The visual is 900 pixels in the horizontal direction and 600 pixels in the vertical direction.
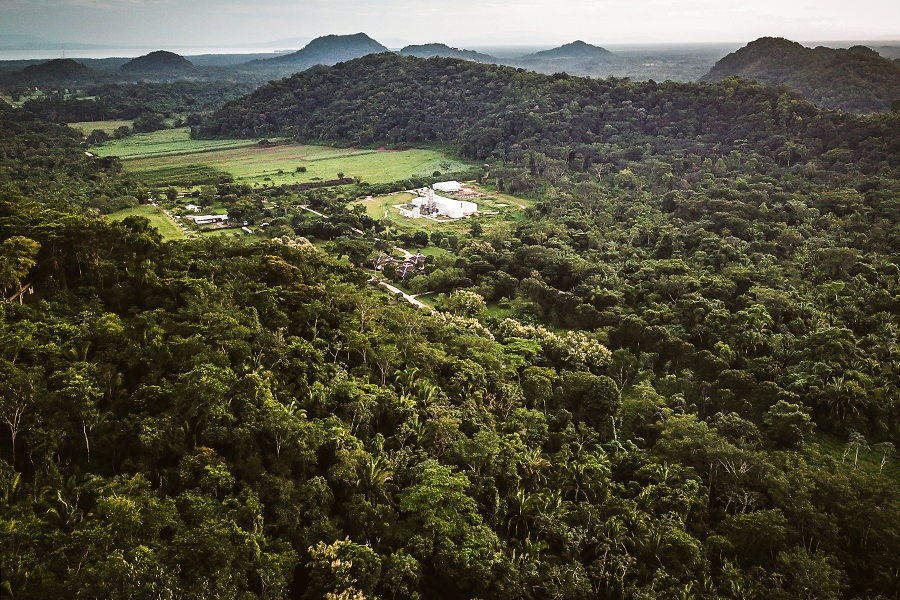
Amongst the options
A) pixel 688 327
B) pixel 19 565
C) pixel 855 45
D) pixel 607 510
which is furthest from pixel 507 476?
pixel 855 45

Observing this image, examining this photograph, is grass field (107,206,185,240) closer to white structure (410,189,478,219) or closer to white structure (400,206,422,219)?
white structure (400,206,422,219)

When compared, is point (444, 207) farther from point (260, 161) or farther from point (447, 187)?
point (260, 161)

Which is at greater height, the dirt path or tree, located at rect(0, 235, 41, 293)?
tree, located at rect(0, 235, 41, 293)

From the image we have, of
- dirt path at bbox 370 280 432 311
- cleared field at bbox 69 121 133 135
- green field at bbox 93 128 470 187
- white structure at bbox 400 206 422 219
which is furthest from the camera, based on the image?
cleared field at bbox 69 121 133 135

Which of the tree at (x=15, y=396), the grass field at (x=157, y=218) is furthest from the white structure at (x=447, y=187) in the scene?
the tree at (x=15, y=396)

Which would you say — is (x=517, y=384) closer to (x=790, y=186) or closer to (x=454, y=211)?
(x=454, y=211)

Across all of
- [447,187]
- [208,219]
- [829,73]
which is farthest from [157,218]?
[829,73]

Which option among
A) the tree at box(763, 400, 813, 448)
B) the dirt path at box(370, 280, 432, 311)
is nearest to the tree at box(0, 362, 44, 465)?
the dirt path at box(370, 280, 432, 311)
